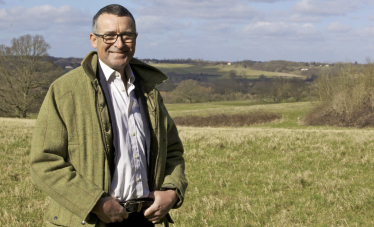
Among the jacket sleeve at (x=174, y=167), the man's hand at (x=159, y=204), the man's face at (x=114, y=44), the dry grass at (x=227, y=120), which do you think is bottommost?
the dry grass at (x=227, y=120)

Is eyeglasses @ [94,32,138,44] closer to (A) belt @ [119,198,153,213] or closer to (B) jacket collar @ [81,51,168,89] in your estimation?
(B) jacket collar @ [81,51,168,89]

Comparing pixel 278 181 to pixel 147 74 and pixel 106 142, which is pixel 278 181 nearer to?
pixel 147 74

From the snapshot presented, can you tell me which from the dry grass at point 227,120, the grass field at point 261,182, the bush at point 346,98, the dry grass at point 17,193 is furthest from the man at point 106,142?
the bush at point 346,98

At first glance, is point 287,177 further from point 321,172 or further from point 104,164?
point 104,164

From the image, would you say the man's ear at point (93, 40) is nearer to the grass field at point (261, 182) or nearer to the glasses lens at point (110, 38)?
the glasses lens at point (110, 38)

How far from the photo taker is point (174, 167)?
2990 mm

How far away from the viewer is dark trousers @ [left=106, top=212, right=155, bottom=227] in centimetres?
261

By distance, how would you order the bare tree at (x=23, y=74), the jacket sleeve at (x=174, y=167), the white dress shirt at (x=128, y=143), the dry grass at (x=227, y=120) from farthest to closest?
1. the dry grass at (x=227, y=120)
2. the bare tree at (x=23, y=74)
3. the jacket sleeve at (x=174, y=167)
4. the white dress shirt at (x=128, y=143)

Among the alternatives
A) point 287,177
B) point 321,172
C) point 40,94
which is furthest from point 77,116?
point 40,94

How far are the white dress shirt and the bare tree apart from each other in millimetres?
40603

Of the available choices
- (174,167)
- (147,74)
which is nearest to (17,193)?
(174,167)

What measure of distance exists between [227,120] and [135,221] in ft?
140

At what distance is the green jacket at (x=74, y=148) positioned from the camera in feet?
7.61

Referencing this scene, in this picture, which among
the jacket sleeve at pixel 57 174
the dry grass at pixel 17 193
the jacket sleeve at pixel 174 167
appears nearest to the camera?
the jacket sleeve at pixel 57 174
